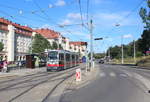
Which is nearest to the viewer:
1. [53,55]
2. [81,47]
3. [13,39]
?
[53,55]

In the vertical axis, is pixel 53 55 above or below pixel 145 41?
below

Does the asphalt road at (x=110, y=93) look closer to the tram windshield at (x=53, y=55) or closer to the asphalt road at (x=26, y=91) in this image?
the asphalt road at (x=26, y=91)

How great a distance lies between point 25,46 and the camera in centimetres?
10538

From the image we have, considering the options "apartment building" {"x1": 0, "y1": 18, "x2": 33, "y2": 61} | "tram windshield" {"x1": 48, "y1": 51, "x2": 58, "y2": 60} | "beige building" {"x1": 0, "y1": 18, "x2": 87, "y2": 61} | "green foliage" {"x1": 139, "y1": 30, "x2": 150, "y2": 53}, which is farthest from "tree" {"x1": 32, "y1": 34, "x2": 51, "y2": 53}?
"tram windshield" {"x1": 48, "y1": 51, "x2": 58, "y2": 60}

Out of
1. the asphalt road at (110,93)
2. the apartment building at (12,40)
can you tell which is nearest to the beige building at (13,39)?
the apartment building at (12,40)

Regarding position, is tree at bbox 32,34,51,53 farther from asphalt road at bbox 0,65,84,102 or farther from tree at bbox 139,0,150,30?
asphalt road at bbox 0,65,84,102

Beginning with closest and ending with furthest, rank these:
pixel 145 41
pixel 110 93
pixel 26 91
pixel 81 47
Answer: pixel 110 93 < pixel 26 91 < pixel 81 47 < pixel 145 41

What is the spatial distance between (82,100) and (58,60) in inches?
997

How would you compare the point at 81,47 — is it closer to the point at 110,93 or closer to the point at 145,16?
the point at 145,16

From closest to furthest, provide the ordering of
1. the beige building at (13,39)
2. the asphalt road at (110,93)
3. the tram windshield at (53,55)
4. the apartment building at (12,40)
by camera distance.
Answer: the asphalt road at (110,93) < the tram windshield at (53,55) < the apartment building at (12,40) < the beige building at (13,39)

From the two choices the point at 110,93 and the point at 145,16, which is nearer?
the point at 110,93

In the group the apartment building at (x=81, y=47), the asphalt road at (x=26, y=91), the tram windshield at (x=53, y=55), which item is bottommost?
the asphalt road at (x=26, y=91)

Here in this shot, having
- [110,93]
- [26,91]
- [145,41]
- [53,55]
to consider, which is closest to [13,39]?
[145,41]

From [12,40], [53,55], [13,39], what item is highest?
[13,39]
